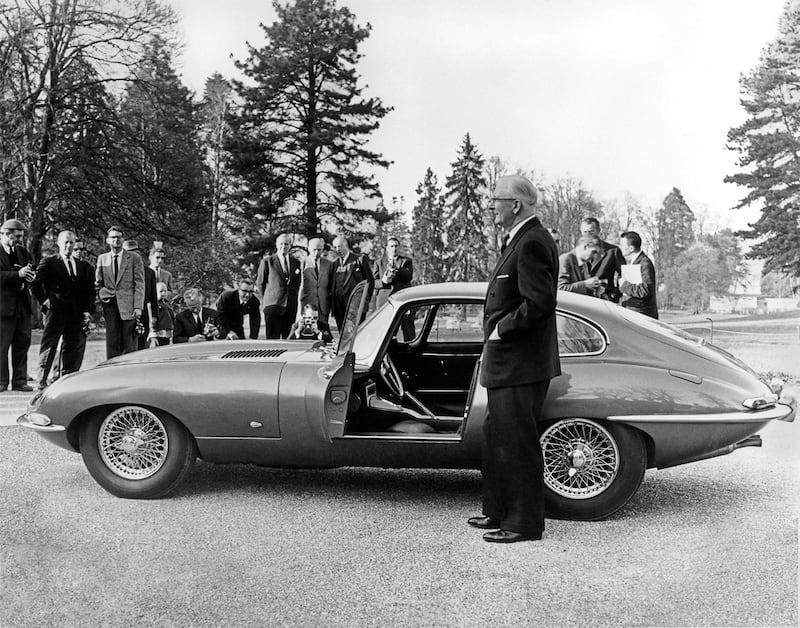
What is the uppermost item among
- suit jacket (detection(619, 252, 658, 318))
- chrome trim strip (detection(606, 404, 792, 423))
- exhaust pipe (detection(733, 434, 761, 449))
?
suit jacket (detection(619, 252, 658, 318))

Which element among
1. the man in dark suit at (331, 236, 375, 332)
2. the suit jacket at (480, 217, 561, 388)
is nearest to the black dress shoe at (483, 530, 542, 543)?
the suit jacket at (480, 217, 561, 388)

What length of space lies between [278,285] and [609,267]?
4243 mm

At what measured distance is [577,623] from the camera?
3150 millimetres

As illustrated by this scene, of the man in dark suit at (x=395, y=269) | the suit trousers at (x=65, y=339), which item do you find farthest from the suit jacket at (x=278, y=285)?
the suit trousers at (x=65, y=339)

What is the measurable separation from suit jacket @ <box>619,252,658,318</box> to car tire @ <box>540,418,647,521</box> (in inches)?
166

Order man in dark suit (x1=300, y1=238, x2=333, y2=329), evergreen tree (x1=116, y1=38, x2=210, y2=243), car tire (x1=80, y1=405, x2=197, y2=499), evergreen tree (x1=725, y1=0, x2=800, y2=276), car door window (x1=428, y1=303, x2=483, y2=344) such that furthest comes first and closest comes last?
evergreen tree (x1=116, y1=38, x2=210, y2=243), evergreen tree (x1=725, y1=0, x2=800, y2=276), man in dark suit (x1=300, y1=238, x2=333, y2=329), car door window (x1=428, y1=303, x2=483, y2=344), car tire (x1=80, y1=405, x2=197, y2=499)

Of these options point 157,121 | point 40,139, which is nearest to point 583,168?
point 157,121

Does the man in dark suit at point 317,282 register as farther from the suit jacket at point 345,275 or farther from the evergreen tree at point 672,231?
the evergreen tree at point 672,231

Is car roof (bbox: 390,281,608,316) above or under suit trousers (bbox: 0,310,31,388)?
above

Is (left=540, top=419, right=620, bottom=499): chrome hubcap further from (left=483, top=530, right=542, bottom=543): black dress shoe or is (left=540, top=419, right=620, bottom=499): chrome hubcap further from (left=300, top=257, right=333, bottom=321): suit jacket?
(left=300, top=257, right=333, bottom=321): suit jacket

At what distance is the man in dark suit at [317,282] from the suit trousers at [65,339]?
8.96 feet

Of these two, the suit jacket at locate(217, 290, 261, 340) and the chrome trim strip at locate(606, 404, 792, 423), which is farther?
the suit jacket at locate(217, 290, 261, 340)

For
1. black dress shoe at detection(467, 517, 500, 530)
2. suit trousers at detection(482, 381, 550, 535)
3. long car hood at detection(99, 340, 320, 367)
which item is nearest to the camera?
suit trousers at detection(482, 381, 550, 535)

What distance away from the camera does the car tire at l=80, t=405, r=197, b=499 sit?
4867 mm
